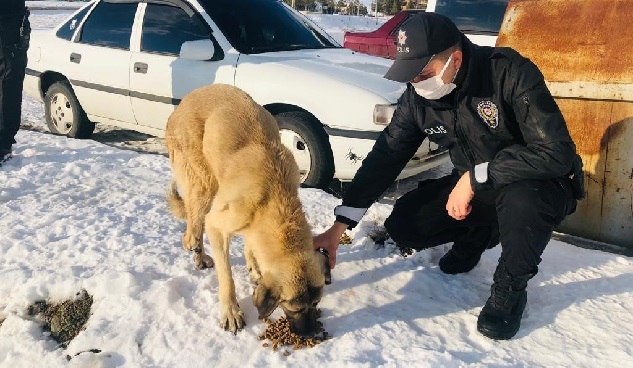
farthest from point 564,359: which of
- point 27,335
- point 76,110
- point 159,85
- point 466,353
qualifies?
point 76,110

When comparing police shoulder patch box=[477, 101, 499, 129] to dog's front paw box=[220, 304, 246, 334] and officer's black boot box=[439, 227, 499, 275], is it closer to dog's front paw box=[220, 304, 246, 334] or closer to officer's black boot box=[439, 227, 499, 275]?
officer's black boot box=[439, 227, 499, 275]

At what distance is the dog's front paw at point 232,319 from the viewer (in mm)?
2783

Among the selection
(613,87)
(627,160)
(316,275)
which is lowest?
(316,275)

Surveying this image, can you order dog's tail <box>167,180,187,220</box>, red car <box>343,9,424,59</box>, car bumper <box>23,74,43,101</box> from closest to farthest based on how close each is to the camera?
→ dog's tail <box>167,180,187,220</box>, car bumper <box>23,74,43,101</box>, red car <box>343,9,424,59</box>

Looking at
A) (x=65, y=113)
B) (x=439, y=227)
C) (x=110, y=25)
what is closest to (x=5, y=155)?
(x=65, y=113)

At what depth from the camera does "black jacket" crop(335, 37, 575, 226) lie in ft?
8.41

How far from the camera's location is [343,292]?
3.18 m

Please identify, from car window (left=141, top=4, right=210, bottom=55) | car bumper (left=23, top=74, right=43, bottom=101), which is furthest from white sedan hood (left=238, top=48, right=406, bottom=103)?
car bumper (left=23, top=74, right=43, bottom=101)

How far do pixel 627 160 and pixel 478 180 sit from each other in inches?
73.5

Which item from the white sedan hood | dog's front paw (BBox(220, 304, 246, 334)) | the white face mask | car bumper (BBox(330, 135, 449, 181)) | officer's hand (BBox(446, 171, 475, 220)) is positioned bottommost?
dog's front paw (BBox(220, 304, 246, 334))

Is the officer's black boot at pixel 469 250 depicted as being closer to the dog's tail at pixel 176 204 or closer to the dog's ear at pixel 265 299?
A: the dog's ear at pixel 265 299

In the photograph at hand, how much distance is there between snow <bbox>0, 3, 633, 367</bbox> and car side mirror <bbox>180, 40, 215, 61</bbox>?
5.05 feet

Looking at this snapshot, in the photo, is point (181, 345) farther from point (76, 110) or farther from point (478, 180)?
point (76, 110)

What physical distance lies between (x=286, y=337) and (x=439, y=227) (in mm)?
1256
